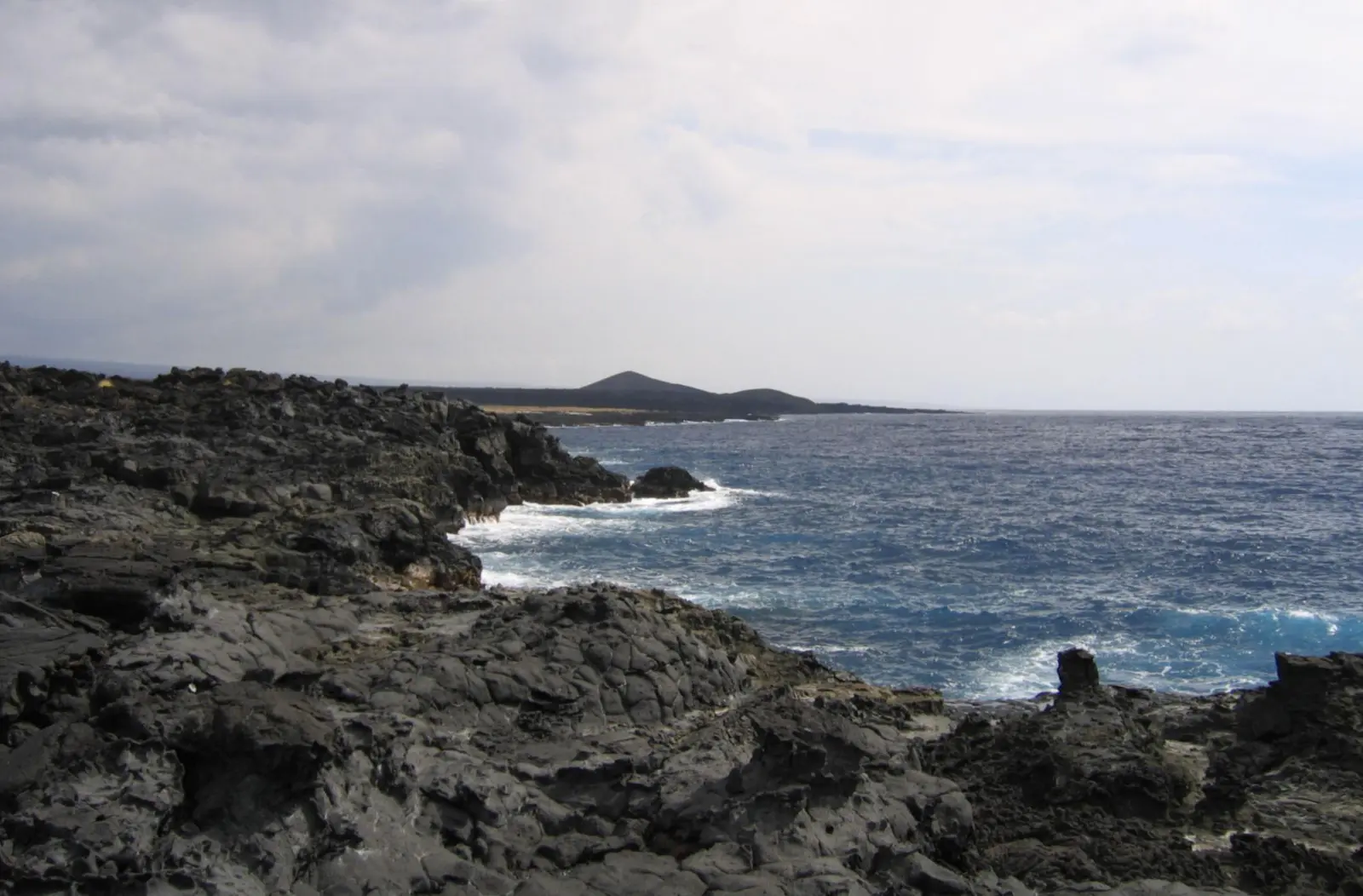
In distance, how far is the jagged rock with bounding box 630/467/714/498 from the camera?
160 ft

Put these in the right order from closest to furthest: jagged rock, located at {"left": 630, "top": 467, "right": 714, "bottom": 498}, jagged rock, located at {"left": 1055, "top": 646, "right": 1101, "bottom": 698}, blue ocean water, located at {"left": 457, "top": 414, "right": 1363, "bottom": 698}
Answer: jagged rock, located at {"left": 1055, "top": 646, "right": 1101, "bottom": 698} → blue ocean water, located at {"left": 457, "top": 414, "right": 1363, "bottom": 698} → jagged rock, located at {"left": 630, "top": 467, "right": 714, "bottom": 498}

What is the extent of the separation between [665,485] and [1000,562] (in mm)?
21897

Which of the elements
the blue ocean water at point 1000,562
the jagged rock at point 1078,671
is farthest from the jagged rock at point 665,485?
the jagged rock at point 1078,671

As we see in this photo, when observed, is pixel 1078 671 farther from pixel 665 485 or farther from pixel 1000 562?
pixel 665 485

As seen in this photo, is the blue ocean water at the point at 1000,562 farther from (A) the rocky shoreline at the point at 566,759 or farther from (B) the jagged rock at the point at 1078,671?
(A) the rocky shoreline at the point at 566,759

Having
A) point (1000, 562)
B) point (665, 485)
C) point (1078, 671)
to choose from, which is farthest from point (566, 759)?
point (665, 485)

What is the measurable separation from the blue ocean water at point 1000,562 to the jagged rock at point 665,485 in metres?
1.61

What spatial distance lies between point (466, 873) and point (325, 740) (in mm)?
1530

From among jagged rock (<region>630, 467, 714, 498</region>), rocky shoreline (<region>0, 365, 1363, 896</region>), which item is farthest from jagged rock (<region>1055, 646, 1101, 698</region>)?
jagged rock (<region>630, 467, 714, 498</region>)

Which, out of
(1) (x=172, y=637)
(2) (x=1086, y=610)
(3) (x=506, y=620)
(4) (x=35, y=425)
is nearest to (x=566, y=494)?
(4) (x=35, y=425)

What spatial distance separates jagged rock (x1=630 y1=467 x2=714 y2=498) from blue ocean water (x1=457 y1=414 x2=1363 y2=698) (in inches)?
63.2

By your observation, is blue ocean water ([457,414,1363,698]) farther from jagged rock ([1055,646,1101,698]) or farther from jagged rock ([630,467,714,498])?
jagged rock ([1055,646,1101,698])

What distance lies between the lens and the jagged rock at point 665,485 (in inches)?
1925

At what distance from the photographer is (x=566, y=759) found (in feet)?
31.1
